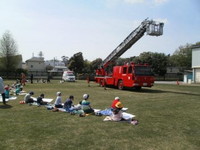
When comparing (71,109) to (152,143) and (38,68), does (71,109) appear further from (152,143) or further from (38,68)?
(38,68)

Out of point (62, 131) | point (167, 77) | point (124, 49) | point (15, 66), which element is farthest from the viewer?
point (167, 77)

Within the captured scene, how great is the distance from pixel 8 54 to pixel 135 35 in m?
43.1

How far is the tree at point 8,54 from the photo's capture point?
56.8 metres

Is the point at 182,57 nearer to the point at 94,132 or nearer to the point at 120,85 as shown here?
the point at 120,85

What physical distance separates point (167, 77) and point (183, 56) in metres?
32.1

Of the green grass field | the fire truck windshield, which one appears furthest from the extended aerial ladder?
the green grass field

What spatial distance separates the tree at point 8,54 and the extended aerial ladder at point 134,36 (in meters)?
35.1

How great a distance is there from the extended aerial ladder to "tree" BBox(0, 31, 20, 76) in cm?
3511

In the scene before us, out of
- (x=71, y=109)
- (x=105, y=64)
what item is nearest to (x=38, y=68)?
(x=105, y=64)

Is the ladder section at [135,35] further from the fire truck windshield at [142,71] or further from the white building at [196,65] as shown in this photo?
the white building at [196,65]

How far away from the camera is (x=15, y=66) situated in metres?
58.8

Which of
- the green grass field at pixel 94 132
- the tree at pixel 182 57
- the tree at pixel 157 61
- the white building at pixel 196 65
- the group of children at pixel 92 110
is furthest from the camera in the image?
the tree at pixel 182 57

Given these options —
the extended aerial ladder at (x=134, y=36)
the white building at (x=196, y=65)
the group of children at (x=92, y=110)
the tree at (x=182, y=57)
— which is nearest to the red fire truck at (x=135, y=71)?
the extended aerial ladder at (x=134, y=36)

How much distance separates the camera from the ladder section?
21891mm
